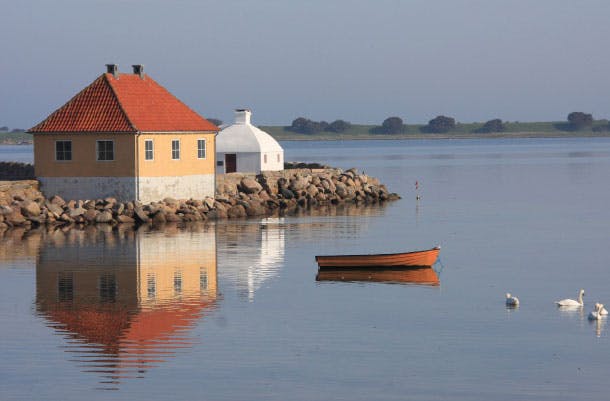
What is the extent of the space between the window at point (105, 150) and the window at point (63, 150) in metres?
1.51

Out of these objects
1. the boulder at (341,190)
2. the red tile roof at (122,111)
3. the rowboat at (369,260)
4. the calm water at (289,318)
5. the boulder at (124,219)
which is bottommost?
the calm water at (289,318)

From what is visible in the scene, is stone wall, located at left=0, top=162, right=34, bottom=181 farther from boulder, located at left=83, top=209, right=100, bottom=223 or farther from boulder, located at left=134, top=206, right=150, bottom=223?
boulder, located at left=134, top=206, right=150, bottom=223

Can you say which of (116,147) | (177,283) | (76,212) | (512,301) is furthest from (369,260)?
(76,212)

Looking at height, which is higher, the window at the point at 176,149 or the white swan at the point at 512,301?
Result: the window at the point at 176,149

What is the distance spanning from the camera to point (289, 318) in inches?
1121

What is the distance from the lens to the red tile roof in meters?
54.0

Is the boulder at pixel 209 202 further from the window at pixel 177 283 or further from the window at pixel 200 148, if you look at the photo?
the window at pixel 177 283

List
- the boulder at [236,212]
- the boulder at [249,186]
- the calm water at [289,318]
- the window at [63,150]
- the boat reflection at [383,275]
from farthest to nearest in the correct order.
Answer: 1. the boulder at [249,186]
2. the boulder at [236,212]
3. the window at [63,150]
4. the boat reflection at [383,275]
5. the calm water at [289,318]

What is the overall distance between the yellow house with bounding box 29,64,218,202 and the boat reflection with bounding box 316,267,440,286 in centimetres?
1862

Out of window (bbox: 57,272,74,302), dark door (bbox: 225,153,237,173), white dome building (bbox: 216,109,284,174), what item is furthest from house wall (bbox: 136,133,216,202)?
window (bbox: 57,272,74,302)

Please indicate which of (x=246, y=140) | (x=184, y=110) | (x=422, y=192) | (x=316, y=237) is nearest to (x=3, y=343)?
(x=316, y=237)

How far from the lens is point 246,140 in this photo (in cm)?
7269

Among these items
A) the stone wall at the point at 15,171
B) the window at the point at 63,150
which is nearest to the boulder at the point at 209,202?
the window at the point at 63,150

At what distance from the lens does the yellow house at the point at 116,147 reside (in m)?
53.5
